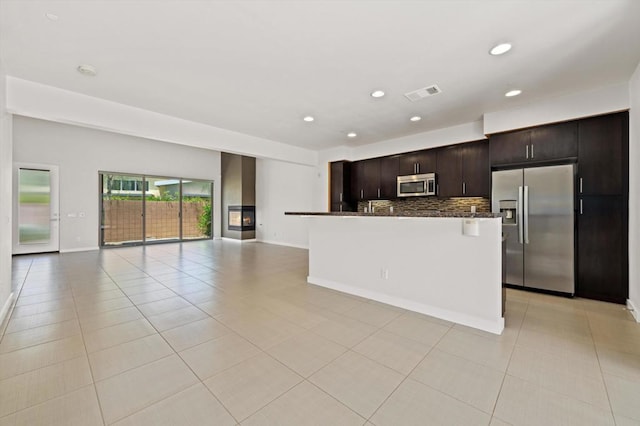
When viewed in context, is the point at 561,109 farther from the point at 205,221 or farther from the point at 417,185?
the point at 205,221

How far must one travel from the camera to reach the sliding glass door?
7828 mm

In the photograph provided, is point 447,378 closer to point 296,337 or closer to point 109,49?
point 296,337

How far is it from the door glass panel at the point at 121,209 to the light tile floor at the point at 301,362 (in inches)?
196

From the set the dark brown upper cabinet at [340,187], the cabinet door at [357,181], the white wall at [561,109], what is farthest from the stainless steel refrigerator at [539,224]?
the dark brown upper cabinet at [340,187]

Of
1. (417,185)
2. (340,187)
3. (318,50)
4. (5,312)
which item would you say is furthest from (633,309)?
(5,312)

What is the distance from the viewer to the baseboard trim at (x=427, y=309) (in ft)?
8.70

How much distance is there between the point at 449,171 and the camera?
525cm

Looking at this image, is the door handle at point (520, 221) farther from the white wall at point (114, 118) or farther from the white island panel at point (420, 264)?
the white wall at point (114, 118)

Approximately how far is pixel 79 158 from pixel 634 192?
1094cm

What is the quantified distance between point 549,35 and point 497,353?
2834mm

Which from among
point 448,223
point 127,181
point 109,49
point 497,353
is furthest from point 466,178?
point 127,181

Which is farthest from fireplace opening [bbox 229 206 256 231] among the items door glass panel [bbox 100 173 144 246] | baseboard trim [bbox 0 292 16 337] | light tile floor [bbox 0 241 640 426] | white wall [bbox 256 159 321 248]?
baseboard trim [bbox 0 292 16 337]

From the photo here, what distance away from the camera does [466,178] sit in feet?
16.6

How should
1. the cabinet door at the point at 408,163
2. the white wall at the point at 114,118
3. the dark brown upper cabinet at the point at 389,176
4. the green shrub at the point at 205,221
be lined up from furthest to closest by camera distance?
the green shrub at the point at 205,221 < the dark brown upper cabinet at the point at 389,176 < the cabinet door at the point at 408,163 < the white wall at the point at 114,118
